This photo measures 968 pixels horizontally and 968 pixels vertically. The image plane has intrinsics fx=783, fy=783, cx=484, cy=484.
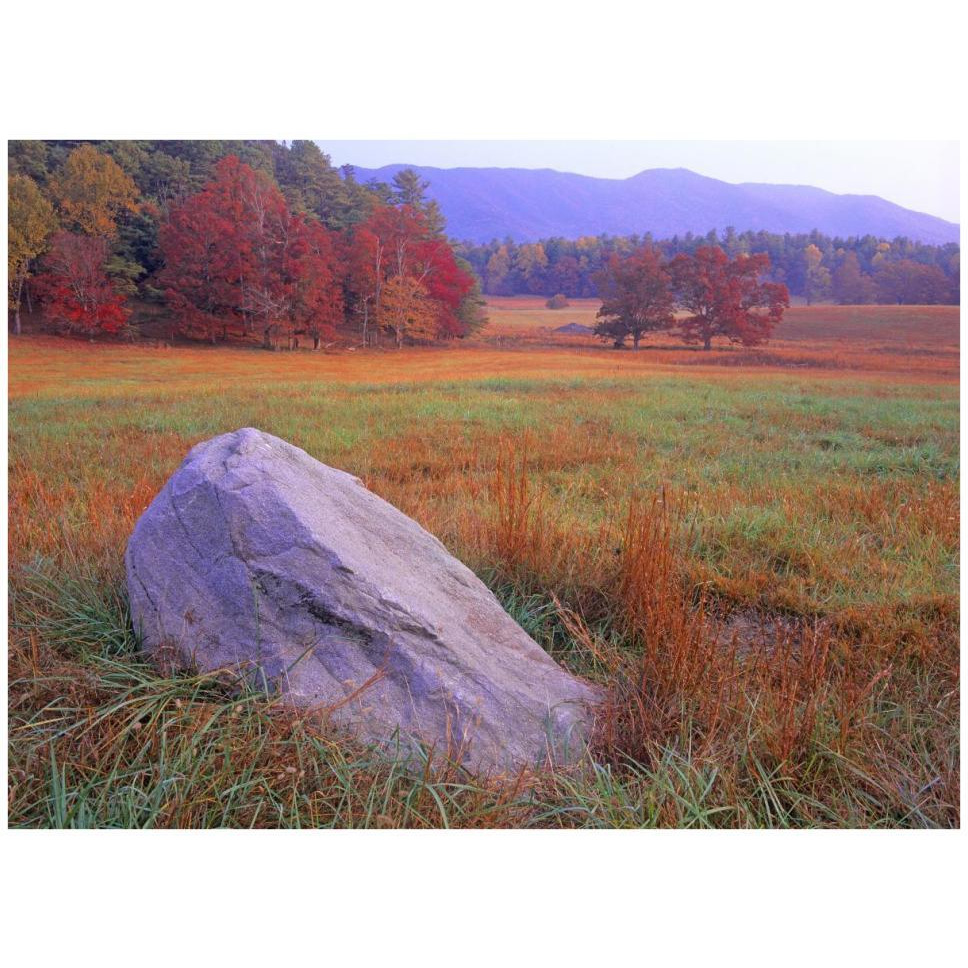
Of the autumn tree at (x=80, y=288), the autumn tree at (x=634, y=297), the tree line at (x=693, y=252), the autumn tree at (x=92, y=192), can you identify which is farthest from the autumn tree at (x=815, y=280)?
the autumn tree at (x=80, y=288)

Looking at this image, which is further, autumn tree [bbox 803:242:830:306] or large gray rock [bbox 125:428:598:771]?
autumn tree [bbox 803:242:830:306]

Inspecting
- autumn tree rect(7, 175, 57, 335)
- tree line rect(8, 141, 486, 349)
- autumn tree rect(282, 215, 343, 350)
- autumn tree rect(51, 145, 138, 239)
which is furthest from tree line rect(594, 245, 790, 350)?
autumn tree rect(7, 175, 57, 335)

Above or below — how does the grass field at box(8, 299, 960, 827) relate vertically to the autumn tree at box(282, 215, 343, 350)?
below

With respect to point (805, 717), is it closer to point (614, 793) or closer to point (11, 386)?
point (614, 793)

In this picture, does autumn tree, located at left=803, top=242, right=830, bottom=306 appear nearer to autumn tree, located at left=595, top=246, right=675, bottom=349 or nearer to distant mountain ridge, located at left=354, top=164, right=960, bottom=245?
distant mountain ridge, located at left=354, top=164, right=960, bottom=245

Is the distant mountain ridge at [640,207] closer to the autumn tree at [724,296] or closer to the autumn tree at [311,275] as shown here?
the autumn tree at [724,296]

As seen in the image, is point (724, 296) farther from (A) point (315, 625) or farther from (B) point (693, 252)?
(A) point (315, 625)

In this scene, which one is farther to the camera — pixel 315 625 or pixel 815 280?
pixel 815 280

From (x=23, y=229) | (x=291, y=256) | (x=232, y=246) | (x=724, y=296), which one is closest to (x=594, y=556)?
(x=724, y=296)

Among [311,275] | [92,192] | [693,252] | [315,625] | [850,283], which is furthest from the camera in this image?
[693,252]

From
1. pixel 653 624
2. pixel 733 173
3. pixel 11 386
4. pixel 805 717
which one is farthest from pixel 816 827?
pixel 11 386
